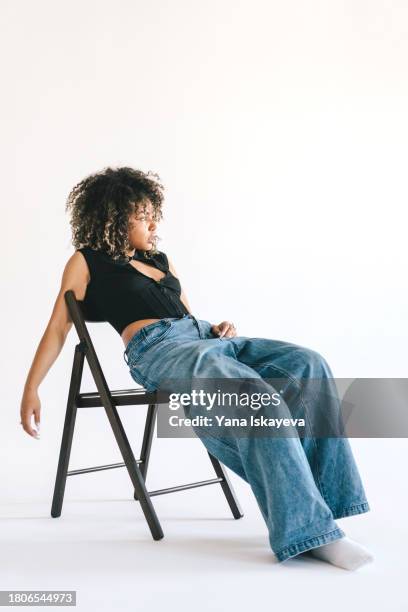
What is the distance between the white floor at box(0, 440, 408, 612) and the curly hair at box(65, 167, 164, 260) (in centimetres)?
81

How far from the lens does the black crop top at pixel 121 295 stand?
7.02 feet

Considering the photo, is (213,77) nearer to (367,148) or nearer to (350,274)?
(367,148)

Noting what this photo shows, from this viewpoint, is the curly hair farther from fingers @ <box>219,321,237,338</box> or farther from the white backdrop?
the white backdrop

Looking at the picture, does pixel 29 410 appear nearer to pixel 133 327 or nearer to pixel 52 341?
pixel 52 341

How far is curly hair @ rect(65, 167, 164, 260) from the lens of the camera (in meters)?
2.27

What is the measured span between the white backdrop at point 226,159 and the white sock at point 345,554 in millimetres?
1547

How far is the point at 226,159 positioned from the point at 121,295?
1551 mm

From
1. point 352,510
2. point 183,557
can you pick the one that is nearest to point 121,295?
point 183,557

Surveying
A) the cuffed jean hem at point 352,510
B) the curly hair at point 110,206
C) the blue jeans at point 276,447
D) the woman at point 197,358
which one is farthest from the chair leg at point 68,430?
the cuffed jean hem at point 352,510

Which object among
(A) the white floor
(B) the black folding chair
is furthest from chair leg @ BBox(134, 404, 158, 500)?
(A) the white floor

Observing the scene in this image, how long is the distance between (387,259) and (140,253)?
166 centimetres

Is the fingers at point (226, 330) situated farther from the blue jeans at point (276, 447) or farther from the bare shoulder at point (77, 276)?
the bare shoulder at point (77, 276)

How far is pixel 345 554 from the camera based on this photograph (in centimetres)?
160

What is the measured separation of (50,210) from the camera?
3.26m
